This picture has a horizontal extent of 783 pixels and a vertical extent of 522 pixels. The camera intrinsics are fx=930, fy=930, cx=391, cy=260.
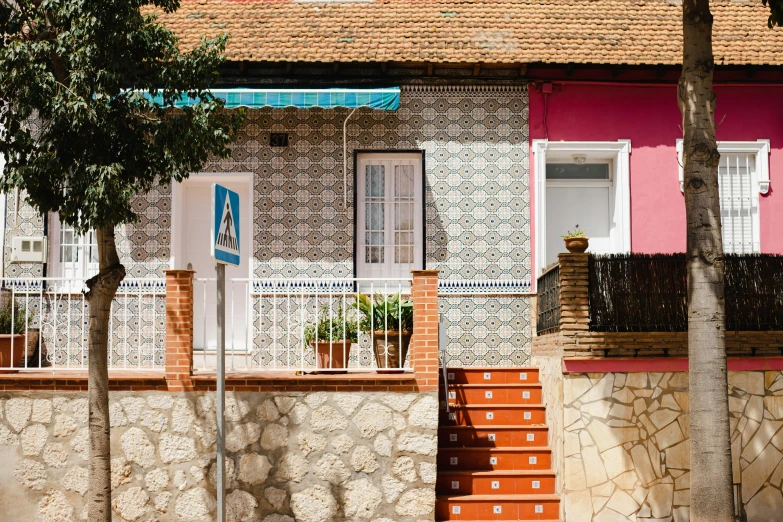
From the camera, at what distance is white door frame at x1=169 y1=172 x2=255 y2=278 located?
514 inches

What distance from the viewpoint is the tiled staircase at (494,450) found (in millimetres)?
10047

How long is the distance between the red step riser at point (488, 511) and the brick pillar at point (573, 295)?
1.83 meters

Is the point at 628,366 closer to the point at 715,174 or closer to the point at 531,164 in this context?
the point at 715,174

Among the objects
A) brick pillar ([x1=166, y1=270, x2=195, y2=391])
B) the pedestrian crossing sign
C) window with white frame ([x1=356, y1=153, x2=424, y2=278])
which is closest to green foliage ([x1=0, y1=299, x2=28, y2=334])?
brick pillar ([x1=166, y1=270, x2=195, y2=391])

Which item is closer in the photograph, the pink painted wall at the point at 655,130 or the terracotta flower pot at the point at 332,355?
the terracotta flower pot at the point at 332,355

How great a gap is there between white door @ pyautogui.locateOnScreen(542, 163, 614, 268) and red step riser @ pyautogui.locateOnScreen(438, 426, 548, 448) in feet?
11.4

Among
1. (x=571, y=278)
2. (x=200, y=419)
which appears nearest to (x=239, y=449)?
(x=200, y=419)

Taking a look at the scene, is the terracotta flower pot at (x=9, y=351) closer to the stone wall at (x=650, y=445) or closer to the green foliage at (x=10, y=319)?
the green foliage at (x=10, y=319)

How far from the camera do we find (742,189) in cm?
1339

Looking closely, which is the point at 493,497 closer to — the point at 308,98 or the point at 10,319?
the point at 308,98

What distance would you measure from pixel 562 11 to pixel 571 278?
5555 mm

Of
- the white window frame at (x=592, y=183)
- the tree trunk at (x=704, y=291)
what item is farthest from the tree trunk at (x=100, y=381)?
the white window frame at (x=592, y=183)

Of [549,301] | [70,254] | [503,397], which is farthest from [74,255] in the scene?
[549,301]

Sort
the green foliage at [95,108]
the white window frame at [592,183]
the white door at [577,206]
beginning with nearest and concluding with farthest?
the green foliage at [95,108] → the white window frame at [592,183] → the white door at [577,206]
